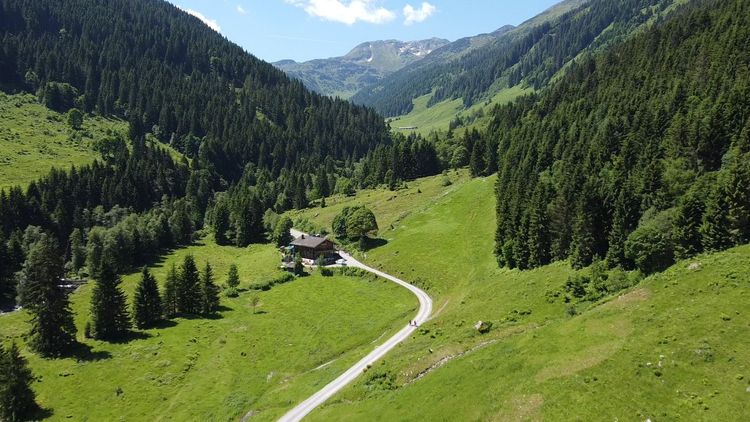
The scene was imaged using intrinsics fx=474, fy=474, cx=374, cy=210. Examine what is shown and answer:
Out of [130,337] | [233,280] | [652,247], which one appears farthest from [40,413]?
[652,247]

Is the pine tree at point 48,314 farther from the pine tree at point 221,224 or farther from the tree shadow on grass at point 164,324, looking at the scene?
the pine tree at point 221,224

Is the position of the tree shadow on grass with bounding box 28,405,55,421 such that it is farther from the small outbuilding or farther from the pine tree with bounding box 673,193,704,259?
the pine tree with bounding box 673,193,704,259

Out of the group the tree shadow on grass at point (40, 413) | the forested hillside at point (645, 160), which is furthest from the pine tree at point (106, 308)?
the forested hillside at point (645, 160)

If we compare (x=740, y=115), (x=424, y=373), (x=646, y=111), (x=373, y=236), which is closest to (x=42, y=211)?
(x=373, y=236)

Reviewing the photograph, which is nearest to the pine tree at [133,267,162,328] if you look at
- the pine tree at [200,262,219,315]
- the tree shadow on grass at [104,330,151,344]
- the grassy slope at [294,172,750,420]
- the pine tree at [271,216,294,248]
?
the tree shadow on grass at [104,330,151,344]

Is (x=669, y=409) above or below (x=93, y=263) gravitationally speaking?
above

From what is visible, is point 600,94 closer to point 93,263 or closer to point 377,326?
point 377,326

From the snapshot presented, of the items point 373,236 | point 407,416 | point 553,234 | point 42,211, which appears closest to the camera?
point 407,416
